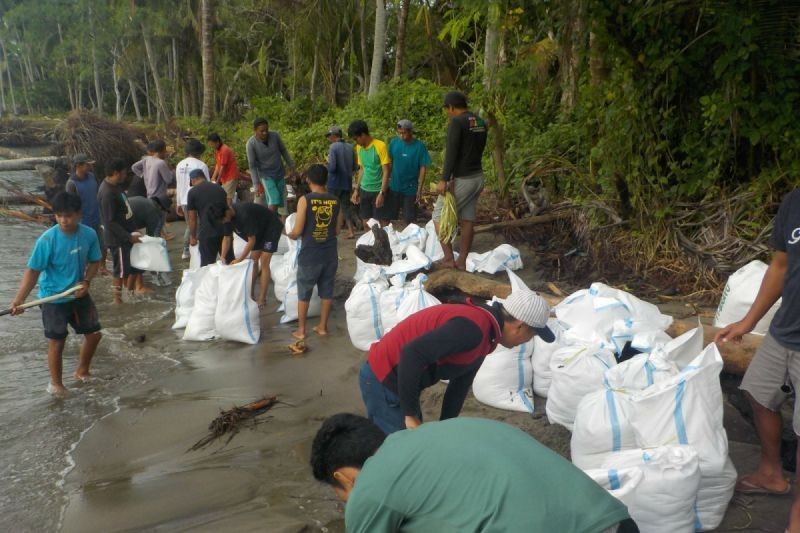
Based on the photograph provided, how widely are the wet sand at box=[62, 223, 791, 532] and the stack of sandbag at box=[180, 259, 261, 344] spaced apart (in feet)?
0.47

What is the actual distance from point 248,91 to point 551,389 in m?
25.8

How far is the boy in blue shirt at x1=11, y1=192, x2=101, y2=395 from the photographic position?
4.83 m

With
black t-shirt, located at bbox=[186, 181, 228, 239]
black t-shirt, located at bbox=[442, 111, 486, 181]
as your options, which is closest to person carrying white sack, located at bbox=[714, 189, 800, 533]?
black t-shirt, located at bbox=[442, 111, 486, 181]

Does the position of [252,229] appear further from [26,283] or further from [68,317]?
[26,283]

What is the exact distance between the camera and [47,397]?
5176 mm

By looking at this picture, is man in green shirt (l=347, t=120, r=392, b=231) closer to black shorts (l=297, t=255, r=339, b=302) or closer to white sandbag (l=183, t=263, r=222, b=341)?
black shorts (l=297, t=255, r=339, b=302)

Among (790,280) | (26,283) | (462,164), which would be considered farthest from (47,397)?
(790,280)

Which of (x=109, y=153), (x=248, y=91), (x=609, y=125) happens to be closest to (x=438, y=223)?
(x=609, y=125)

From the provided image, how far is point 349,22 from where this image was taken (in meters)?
19.9

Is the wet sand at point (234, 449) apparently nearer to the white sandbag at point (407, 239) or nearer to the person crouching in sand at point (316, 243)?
the person crouching in sand at point (316, 243)

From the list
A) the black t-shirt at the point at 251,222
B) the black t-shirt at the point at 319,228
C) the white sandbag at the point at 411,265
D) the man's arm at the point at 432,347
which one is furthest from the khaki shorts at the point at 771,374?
the black t-shirt at the point at 251,222

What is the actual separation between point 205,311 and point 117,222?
1850 millimetres

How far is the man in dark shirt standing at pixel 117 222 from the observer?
7.15 m

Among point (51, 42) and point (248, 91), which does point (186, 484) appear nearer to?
point (248, 91)
